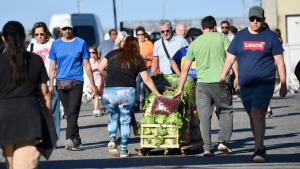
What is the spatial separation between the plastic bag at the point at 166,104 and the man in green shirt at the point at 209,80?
262 mm

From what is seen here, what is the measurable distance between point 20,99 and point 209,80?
550 cm

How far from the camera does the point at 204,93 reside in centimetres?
1544

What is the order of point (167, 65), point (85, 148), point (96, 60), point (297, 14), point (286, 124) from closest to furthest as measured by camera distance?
point (85, 148) → point (167, 65) → point (286, 124) → point (96, 60) → point (297, 14)

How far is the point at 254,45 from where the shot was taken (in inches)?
570

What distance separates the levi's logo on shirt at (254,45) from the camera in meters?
14.4

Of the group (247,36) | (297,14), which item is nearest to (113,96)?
(247,36)

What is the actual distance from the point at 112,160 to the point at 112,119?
3.02ft

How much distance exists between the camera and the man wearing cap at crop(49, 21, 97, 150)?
55.8 feet

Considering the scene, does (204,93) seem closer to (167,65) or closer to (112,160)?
(112,160)

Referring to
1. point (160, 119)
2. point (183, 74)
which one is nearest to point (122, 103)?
point (160, 119)

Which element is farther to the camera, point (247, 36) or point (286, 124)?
point (286, 124)

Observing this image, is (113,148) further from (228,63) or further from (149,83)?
(228,63)

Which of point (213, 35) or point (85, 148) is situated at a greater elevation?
point (213, 35)

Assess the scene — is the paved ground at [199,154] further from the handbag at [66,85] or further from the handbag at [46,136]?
the handbag at [46,136]
